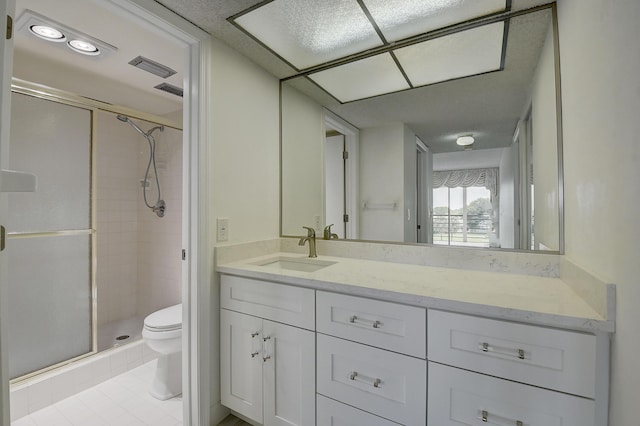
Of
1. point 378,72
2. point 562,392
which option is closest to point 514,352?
point 562,392

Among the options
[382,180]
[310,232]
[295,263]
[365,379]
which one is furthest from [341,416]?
[382,180]

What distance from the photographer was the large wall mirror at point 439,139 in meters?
1.33

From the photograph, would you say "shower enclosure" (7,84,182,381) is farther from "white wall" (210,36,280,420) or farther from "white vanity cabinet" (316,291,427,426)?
"white vanity cabinet" (316,291,427,426)

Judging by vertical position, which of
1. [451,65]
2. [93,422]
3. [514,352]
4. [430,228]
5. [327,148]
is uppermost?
[451,65]

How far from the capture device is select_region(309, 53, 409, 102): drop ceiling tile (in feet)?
5.46

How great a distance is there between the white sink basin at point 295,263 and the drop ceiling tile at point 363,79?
1.06m

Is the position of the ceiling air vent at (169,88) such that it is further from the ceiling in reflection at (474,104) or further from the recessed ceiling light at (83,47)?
the ceiling in reflection at (474,104)

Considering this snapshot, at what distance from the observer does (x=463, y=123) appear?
5.13 feet

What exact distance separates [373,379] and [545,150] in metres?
1.24

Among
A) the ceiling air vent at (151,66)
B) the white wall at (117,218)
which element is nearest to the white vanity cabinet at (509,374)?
the ceiling air vent at (151,66)

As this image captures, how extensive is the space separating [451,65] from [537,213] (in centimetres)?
89

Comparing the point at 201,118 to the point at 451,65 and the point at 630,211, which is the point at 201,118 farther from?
the point at 630,211

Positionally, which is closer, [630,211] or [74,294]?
[630,211]

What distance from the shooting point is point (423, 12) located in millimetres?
1332
